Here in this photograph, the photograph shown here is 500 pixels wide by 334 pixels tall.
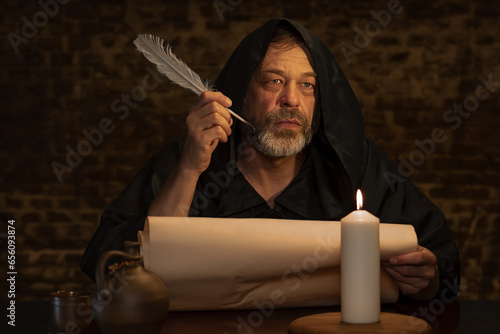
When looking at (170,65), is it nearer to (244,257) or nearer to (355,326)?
(244,257)

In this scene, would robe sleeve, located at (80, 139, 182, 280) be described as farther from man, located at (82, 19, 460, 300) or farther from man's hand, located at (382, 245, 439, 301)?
man's hand, located at (382, 245, 439, 301)

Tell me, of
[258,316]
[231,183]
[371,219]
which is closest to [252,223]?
[258,316]

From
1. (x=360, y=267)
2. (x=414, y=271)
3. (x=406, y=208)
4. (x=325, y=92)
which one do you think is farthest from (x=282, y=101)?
(x=360, y=267)

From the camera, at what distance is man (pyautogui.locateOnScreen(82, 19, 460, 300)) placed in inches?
90.1

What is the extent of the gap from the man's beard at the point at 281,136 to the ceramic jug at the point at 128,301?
119cm

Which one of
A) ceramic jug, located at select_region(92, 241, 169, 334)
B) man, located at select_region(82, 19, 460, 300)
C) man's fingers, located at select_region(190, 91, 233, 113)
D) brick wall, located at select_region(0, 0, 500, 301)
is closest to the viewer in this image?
ceramic jug, located at select_region(92, 241, 169, 334)

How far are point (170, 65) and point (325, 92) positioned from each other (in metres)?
0.56

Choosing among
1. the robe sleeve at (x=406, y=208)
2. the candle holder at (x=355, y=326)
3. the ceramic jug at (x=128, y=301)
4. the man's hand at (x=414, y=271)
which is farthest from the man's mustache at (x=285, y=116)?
the ceramic jug at (x=128, y=301)

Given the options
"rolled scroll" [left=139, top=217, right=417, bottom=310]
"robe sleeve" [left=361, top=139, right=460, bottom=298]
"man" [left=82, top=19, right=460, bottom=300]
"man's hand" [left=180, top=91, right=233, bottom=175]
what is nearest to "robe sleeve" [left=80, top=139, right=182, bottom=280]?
"man" [left=82, top=19, right=460, bottom=300]

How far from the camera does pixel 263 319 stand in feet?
5.00

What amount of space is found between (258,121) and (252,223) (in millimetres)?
967

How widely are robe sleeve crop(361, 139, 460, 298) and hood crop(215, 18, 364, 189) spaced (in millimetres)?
69

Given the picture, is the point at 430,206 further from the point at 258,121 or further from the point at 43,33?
the point at 43,33

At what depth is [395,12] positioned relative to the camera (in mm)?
4852
